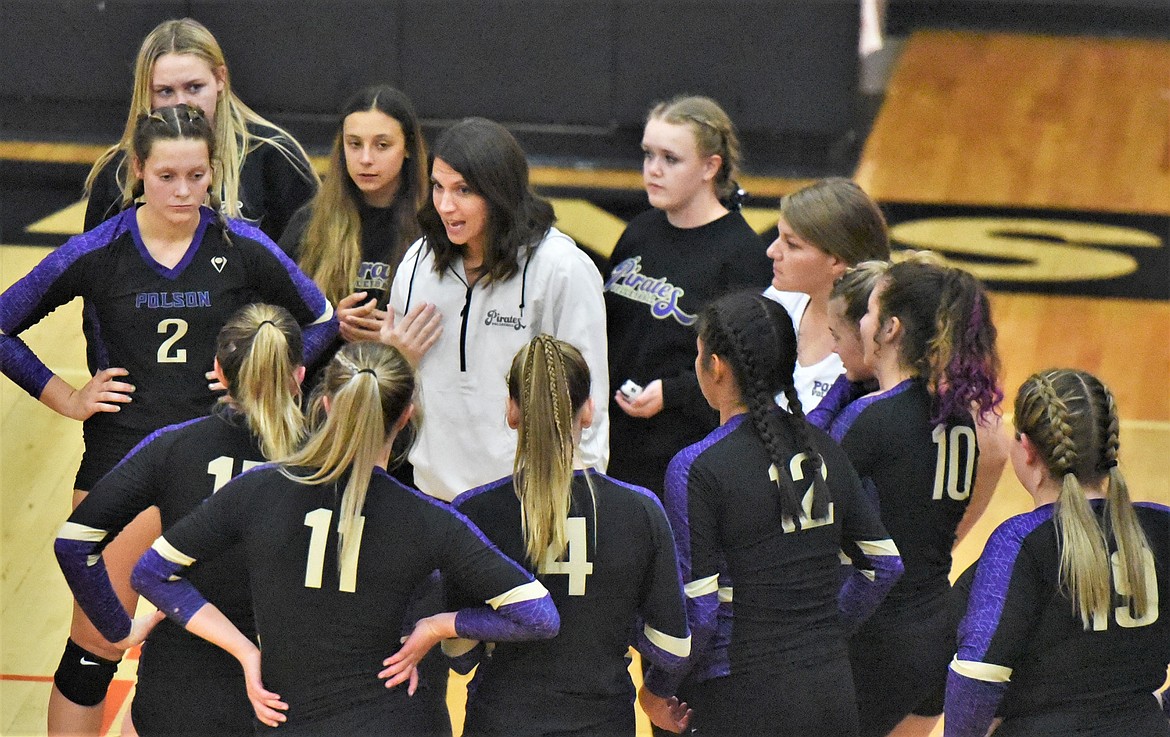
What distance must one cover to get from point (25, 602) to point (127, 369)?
157cm

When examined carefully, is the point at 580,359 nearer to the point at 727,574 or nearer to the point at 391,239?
the point at 727,574

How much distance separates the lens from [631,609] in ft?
8.73

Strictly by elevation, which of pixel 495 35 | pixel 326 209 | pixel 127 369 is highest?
pixel 495 35

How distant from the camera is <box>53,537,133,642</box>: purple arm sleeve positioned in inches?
108

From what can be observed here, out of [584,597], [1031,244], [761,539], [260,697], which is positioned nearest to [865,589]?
[761,539]

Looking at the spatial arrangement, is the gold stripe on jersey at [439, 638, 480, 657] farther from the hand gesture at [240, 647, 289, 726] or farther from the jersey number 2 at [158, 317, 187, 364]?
the jersey number 2 at [158, 317, 187, 364]

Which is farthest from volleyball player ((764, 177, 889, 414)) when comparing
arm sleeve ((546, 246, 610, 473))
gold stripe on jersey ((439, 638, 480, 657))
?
gold stripe on jersey ((439, 638, 480, 657))

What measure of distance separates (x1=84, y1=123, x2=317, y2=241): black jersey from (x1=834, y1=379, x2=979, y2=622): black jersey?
1837 mm

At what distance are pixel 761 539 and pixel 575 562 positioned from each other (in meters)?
0.38

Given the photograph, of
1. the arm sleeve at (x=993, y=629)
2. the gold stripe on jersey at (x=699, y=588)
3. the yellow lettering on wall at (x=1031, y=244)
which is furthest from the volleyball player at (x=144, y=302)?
the yellow lettering on wall at (x=1031, y=244)

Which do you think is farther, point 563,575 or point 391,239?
point 391,239

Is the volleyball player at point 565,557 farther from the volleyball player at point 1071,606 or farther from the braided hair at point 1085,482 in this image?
the braided hair at point 1085,482

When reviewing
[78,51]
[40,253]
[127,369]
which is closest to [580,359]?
[127,369]

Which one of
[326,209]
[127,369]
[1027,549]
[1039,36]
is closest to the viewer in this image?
[1027,549]
